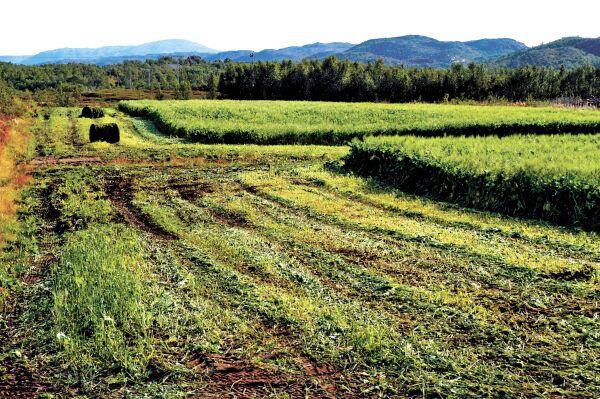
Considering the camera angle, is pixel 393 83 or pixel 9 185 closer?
pixel 9 185

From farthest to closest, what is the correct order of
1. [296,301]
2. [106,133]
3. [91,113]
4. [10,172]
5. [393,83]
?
[393,83] < [91,113] < [106,133] < [10,172] < [296,301]

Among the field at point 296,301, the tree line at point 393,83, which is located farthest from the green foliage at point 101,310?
the tree line at point 393,83

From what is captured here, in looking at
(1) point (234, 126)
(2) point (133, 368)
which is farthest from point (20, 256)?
(1) point (234, 126)

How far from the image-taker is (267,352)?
Result: 732 cm

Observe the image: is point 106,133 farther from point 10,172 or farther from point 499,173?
point 499,173

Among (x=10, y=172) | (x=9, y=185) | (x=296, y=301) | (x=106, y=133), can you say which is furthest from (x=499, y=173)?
(x=106, y=133)

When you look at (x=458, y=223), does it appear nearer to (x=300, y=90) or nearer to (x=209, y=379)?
(x=209, y=379)

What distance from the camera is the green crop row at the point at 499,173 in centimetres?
1425

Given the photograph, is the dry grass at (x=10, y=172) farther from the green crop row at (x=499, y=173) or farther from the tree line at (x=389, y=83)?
the tree line at (x=389, y=83)

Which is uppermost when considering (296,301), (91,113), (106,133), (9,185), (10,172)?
(91,113)

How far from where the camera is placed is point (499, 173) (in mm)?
15930

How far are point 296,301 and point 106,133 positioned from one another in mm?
27526

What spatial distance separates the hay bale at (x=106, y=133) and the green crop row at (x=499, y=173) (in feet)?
56.0

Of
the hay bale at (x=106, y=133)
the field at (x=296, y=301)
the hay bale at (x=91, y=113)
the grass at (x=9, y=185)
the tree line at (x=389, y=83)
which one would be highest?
the tree line at (x=389, y=83)
